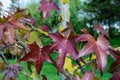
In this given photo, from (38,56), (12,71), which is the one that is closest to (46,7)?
(12,71)

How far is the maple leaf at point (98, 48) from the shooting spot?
728 mm

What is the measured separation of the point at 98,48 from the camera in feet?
2.45

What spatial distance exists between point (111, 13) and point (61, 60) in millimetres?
18595

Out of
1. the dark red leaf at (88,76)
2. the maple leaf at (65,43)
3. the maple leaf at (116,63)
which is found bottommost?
the dark red leaf at (88,76)

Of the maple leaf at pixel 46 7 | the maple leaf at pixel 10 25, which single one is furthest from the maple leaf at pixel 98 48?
the maple leaf at pixel 46 7

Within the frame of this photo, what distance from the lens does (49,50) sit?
0.77 m

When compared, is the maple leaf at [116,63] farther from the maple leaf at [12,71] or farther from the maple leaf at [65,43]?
the maple leaf at [12,71]

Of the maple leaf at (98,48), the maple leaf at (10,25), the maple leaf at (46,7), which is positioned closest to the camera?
the maple leaf at (98,48)

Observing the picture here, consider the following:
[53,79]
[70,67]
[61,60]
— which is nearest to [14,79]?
[70,67]

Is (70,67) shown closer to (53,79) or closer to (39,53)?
(39,53)

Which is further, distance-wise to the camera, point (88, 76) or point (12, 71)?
point (12, 71)

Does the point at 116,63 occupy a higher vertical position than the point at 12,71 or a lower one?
higher

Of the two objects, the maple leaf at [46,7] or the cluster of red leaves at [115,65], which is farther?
the maple leaf at [46,7]

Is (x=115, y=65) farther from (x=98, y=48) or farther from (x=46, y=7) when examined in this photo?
(x=46, y=7)
